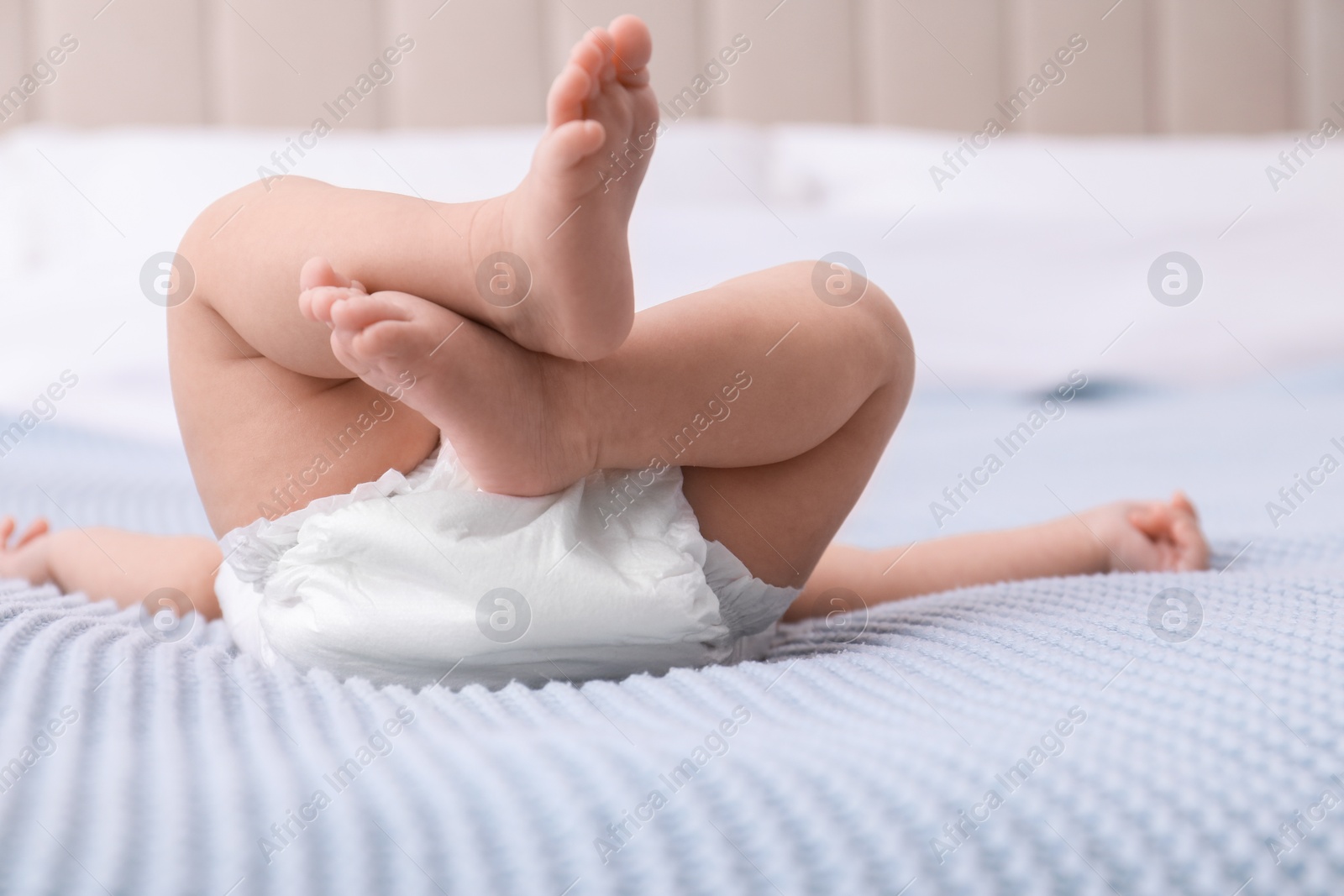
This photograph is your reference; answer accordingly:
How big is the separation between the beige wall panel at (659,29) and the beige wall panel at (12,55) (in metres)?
0.89

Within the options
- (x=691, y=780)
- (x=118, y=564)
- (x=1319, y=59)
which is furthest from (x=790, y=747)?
(x=1319, y=59)

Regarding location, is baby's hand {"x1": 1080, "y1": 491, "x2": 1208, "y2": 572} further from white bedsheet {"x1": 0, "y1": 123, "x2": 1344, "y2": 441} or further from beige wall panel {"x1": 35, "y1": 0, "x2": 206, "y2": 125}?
beige wall panel {"x1": 35, "y1": 0, "x2": 206, "y2": 125}

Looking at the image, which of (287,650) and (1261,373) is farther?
(1261,373)

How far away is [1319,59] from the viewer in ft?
7.30

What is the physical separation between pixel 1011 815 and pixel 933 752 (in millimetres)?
42

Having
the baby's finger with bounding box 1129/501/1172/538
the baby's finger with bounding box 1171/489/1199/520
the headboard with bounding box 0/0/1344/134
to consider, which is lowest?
the baby's finger with bounding box 1129/501/1172/538

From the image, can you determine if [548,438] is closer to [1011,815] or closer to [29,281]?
[1011,815]

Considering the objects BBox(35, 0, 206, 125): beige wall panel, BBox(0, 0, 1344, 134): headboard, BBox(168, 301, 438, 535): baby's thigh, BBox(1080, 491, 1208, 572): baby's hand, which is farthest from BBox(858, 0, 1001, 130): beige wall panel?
BBox(168, 301, 438, 535): baby's thigh

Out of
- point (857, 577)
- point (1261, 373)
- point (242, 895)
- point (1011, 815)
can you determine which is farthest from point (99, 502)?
point (1261, 373)

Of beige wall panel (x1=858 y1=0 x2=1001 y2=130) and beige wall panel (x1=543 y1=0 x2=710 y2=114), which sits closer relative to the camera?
beige wall panel (x1=543 y1=0 x2=710 y2=114)

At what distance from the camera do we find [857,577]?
2.88 ft

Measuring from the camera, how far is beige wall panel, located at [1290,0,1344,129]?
2.21m

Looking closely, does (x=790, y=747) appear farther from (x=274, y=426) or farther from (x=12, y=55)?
(x=12, y=55)

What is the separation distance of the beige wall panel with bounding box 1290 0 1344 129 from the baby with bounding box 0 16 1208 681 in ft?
6.81
